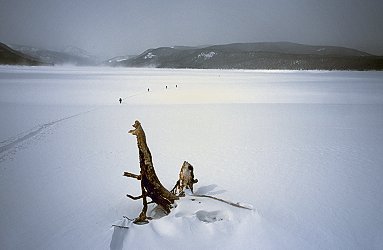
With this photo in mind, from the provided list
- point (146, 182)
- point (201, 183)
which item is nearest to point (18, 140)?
point (201, 183)

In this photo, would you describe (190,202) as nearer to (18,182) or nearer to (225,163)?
(225,163)

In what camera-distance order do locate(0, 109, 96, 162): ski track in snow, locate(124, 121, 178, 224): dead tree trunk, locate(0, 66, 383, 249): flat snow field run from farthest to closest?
locate(0, 109, 96, 162): ski track in snow
locate(124, 121, 178, 224): dead tree trunk
locate(0, 66, 383, 249): flat snow field

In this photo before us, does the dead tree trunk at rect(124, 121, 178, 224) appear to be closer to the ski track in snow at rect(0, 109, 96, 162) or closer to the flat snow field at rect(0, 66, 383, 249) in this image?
the flat snow field at rect(0, 66, 383, 249)

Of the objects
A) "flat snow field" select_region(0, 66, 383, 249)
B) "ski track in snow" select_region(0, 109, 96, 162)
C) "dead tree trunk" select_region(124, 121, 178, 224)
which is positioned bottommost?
"flat snow field" select_region(0, 66, 383, 249)

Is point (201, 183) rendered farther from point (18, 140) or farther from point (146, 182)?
point (18, 140)

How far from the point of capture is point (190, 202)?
15.8 feet

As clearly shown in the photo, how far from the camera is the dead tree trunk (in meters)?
4.41

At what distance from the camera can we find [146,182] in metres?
4.66

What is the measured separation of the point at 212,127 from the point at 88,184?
6.73 m

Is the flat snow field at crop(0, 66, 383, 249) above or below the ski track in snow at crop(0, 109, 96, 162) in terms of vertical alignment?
below

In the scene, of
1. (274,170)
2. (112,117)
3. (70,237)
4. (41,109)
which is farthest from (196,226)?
(41,109)

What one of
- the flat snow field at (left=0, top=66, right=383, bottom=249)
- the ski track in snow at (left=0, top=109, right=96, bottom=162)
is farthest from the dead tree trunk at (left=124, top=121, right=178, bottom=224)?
the ski track in snow at (left=0, top=109, right=96, bottom=162)

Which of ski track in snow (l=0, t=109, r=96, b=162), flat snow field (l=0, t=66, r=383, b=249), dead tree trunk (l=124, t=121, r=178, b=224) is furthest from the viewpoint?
ski track in snow (l=0, t=109, r=96, b=162)

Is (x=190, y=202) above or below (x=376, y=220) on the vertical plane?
above
